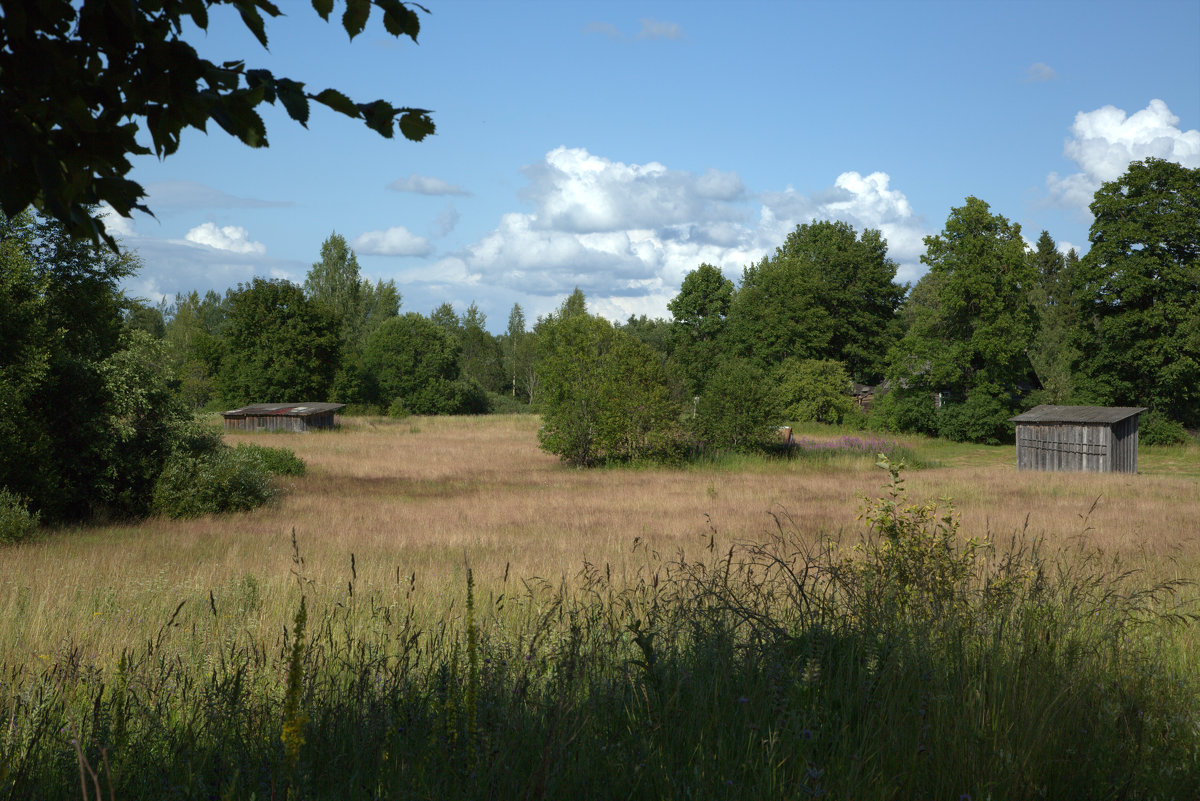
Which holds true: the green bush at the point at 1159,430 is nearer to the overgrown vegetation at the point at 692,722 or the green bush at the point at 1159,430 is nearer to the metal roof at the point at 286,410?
the overgrown vegetation at the point at 692,722

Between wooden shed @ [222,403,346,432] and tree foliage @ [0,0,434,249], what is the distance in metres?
50.7

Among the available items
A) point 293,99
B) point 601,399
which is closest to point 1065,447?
point 601,399

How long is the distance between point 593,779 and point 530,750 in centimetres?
31

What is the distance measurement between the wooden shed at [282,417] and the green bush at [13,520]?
36.4 meters

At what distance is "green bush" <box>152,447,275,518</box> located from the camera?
1803 cm

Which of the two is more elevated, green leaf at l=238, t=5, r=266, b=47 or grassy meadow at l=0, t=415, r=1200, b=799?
green leaf at l=238, t=5, r=266, b=47

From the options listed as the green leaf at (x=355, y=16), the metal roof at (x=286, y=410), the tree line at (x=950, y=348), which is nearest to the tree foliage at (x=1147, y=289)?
the tree line at (x=950, y=348)

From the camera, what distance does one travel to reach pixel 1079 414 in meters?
34.7

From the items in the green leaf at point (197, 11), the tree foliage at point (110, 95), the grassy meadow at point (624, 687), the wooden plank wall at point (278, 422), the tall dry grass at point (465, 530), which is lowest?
the tall dry grass at point (465, 530)

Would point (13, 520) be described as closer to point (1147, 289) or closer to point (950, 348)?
point (950, 348)

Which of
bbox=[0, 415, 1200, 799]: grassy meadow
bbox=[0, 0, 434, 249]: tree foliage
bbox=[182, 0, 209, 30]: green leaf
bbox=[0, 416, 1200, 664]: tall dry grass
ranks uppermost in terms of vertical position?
bbox=[182, 0, 209, 30]: green leaf

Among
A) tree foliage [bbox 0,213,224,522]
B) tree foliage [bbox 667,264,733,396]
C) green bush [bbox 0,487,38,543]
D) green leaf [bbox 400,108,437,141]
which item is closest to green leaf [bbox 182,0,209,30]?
green leaf [bbox 400,108,437,141]

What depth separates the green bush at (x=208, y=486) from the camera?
18031 millimetres

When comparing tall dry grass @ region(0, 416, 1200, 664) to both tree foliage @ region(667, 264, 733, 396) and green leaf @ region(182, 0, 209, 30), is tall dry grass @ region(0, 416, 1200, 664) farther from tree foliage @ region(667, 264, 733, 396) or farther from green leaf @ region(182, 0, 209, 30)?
tree foliage @ region(667, 264, 733, 396)
